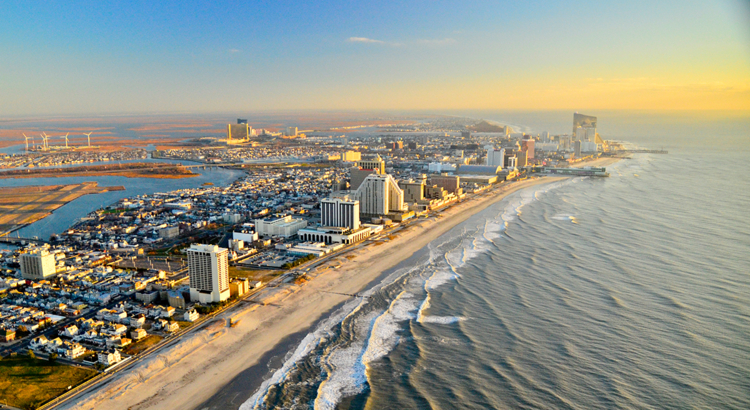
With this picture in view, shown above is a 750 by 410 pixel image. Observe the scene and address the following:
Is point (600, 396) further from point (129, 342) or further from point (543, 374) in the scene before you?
point (129, 342)

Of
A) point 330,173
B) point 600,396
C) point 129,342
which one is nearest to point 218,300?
point 129,342

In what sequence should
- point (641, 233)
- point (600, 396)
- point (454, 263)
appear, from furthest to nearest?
point (641, 233), point (454, 263), point (600, 396)

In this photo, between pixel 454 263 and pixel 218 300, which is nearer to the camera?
pixel 218 300

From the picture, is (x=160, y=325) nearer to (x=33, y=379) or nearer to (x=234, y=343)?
(x=234, y=343)

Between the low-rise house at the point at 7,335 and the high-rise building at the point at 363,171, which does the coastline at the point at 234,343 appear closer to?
the low-rise house at the point at 7,335

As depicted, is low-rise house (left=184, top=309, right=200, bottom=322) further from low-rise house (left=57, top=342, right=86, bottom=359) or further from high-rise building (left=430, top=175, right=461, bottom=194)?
high-rise building (left=430, top=175, right=461, bottom=194)

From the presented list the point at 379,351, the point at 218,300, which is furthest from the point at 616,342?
the point at 218,300

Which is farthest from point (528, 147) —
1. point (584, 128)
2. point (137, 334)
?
point (137, 334)

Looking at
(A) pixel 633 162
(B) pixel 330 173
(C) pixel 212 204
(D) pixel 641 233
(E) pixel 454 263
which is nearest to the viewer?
(E) pixel 454 263
